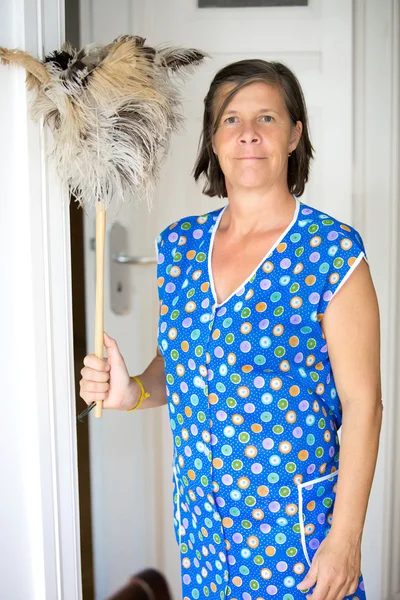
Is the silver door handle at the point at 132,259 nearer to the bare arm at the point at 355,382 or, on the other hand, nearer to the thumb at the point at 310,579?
the bare arm at the point at 355,382

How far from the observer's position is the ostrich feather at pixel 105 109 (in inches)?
48.8

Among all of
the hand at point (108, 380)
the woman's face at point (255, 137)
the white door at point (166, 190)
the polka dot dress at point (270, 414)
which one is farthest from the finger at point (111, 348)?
the white door at point (166, 190)

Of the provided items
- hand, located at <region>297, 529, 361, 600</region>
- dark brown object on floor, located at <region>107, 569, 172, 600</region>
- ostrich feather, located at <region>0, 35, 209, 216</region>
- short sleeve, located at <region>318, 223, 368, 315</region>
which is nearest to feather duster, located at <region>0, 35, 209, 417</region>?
ostrich feather, located at <region>0, 35, 209, 216</region>

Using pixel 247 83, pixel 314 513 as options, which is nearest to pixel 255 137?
pixel 247 83

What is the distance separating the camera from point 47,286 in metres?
1.45

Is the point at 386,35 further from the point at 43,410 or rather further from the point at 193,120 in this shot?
the point at 43,410

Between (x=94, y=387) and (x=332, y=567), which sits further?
(x=94, y=387)

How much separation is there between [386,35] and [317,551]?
1.49m

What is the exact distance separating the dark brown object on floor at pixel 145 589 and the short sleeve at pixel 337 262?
0.63 meters

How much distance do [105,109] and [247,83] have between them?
28 centimetres

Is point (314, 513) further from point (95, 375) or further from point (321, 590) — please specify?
point (95, 375)

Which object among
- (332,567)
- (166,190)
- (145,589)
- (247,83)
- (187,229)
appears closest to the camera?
(145,589)

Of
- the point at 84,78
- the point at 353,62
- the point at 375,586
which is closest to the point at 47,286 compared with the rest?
the point at 84,78

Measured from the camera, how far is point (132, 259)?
6.73ft
